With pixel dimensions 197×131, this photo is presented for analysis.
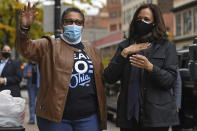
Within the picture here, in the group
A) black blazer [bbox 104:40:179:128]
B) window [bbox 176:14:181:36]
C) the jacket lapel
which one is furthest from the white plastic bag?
window [bbox 176:14:181:36]

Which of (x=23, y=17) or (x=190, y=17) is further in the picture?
(x=190, y=17)

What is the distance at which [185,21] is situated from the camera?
1770 inches

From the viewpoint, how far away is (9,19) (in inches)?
865

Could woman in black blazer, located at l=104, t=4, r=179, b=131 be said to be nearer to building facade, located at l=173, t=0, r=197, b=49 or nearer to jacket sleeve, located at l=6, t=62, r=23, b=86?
jacket sleeve, located at l=6, t=62, r=23, b=86

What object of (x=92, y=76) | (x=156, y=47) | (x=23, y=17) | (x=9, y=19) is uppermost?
(x=9, y=19)

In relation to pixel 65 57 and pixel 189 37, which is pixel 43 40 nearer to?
pixel 65 57

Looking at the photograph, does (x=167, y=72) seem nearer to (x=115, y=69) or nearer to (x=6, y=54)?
(x=115, y=69)

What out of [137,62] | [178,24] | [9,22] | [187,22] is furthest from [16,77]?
[178,24]

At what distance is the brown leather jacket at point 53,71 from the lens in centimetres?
375

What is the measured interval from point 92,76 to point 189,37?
3997 centimetres

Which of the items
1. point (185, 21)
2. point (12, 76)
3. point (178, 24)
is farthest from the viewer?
point (178, 24)

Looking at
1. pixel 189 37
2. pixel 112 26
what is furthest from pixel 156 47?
pixel 112 26

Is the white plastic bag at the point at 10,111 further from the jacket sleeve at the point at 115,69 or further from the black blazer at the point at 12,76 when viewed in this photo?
the black blazer at the point at 12,76

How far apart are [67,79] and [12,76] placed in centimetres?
437
